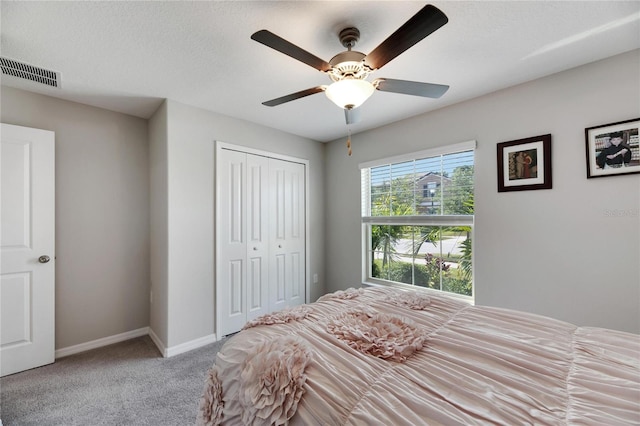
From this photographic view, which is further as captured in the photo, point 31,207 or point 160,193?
point 160,193

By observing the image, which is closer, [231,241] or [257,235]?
→ [231,241]

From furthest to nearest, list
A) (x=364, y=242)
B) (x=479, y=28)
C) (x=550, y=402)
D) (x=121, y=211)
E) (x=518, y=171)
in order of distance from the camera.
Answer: (x=364, y=242)
(x=121, y=211)
(x=518, y=171)
(x=479, y=28)
(x=550, y=402)

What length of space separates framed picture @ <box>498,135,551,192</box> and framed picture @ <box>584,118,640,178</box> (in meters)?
0.24

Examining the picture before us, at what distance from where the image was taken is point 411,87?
1.62 meters

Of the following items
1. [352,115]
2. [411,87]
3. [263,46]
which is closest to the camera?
[411,87]

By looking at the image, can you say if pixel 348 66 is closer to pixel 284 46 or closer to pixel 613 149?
pixel 284 46

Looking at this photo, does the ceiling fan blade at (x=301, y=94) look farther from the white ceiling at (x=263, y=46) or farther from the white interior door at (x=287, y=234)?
the white interior door at (x=287, y=234)

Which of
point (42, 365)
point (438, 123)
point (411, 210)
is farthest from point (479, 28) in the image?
point (42, 365)

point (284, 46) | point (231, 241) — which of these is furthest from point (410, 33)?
point (231, 241)

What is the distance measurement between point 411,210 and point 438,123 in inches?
38.6

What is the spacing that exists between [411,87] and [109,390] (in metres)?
3.06

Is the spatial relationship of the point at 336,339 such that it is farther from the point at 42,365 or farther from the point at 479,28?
the point at 42,365

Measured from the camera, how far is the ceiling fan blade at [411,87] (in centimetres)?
157

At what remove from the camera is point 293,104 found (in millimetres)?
2678
